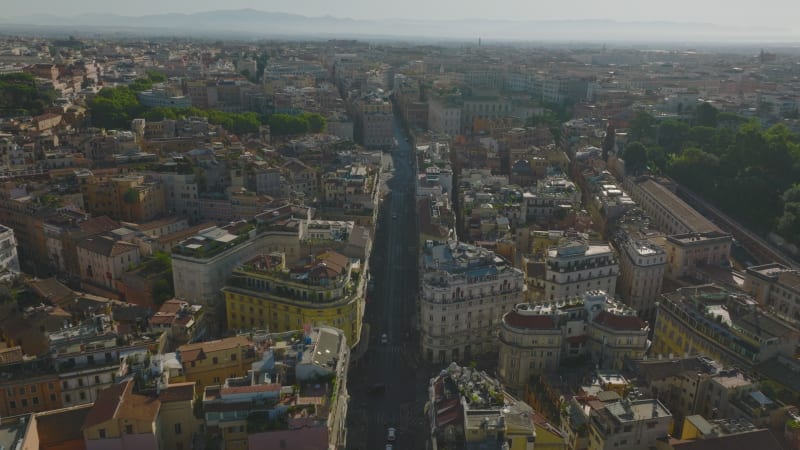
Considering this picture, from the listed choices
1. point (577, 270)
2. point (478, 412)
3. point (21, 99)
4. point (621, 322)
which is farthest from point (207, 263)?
point (21, 99)

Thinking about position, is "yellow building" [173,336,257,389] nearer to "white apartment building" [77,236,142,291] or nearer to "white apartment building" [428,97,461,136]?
"white apartment building" [77,236,142,291]

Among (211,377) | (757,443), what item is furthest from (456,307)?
(757,443)

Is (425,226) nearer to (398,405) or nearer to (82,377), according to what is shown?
(398,405)

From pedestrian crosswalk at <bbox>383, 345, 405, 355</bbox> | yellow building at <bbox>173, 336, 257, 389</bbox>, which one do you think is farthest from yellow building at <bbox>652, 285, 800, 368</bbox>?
yellow building at <bbox>173, 336, 257, 389</bbox>

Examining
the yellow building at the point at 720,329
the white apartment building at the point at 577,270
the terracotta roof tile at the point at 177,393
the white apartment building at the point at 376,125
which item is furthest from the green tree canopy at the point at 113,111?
the yellow building at the point at 720,329

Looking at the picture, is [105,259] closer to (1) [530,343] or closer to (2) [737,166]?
(1) [530,343]
